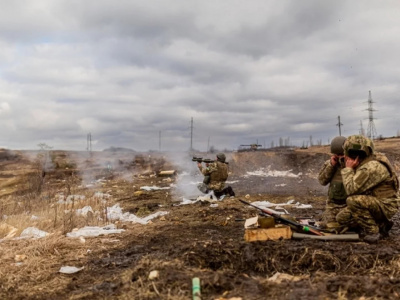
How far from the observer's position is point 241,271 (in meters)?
3.95

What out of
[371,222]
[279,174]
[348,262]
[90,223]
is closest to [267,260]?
[348,262]

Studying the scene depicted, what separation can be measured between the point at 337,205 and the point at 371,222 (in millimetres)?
992

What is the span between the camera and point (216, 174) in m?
11.3

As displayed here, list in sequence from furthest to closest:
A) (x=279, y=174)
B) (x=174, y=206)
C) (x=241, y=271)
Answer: (x=279, y=174) → (x=174, y=206) → (x=241, y=271)

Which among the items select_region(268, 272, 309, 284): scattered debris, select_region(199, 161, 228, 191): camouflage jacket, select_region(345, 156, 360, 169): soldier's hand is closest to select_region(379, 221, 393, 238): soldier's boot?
select_region(345, 156, 360, 169): soldier's hand

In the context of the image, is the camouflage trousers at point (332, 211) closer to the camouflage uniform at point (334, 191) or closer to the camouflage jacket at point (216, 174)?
the camouflage uniform at point (334, 191)

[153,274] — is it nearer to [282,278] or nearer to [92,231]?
[282,278]

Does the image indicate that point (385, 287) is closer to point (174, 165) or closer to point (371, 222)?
point (371, 222)

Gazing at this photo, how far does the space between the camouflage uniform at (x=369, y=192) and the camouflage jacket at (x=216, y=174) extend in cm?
626

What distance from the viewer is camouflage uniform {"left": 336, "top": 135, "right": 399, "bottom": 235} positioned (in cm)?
493

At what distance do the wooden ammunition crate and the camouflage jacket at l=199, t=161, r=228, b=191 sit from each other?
6.47 m

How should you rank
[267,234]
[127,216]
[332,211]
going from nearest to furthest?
[267,234]
[332,211]
[127,216]

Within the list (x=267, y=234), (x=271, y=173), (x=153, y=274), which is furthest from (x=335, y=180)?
(x=271, y=173)

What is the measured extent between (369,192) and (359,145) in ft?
2.07
